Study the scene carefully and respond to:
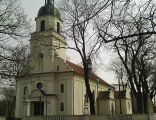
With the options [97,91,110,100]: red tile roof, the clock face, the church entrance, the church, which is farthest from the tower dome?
[97,91,110,100]: red tile roof

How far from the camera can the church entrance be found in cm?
4084

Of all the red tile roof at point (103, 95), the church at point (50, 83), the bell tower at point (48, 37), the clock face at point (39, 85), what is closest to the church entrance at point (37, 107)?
the church at point (50, 83)

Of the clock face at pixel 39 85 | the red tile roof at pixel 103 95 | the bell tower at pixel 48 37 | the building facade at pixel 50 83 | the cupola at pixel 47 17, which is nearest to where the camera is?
the building facade at pixel 50 83

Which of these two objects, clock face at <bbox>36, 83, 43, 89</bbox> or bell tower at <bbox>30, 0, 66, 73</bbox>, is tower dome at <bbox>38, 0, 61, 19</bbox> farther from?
clock face at <bbox>36, 83, 43, 89</bbox>

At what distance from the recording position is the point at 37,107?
41.2 meters

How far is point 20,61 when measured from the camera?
61.2 feet

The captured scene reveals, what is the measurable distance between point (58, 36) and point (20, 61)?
25.9 meters

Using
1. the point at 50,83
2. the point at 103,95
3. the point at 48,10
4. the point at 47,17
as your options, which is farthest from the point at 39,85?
the point at 103,95

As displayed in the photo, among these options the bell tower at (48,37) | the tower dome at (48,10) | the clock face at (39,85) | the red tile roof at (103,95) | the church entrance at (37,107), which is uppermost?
the tower dome at (48,10)

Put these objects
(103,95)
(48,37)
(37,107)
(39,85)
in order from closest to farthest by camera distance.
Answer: (37,107) → (39,85) → (48,37) → (103,95)

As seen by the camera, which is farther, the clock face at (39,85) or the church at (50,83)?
the clock face at (39,85)

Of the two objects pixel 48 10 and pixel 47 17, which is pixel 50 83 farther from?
pixel 48 10

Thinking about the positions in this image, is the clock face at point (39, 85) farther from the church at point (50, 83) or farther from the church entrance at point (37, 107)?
the church entrance at point (37, 107)

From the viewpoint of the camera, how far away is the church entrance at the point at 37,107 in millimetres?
40841
